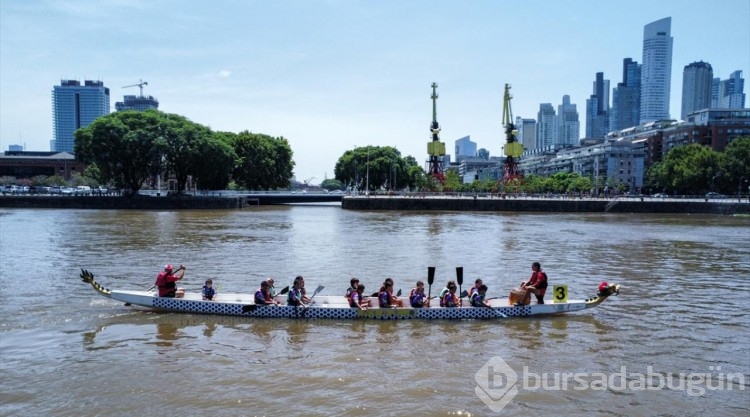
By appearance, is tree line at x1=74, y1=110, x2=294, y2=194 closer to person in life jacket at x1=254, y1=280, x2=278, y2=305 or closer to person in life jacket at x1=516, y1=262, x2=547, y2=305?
person in life jacket at x1=254, y1=280, x2=278, y2=305

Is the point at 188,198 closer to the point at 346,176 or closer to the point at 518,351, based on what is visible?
the point at 346,176

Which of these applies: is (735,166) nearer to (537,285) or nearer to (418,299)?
(537,285)

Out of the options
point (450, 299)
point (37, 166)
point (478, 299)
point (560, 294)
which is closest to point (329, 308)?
point (450, 299)

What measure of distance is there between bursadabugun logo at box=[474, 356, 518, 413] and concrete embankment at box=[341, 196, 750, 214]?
3031 inches

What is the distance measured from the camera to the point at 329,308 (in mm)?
18453

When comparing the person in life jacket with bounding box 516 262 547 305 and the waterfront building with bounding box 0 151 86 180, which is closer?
the person in life jacket with bounding box 516 262 547 305

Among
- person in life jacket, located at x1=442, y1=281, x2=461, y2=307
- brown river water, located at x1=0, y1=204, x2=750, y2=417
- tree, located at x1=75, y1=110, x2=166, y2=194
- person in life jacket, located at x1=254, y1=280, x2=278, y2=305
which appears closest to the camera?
brown river water, located at x1=0, y1=204, x2=750, y2=417

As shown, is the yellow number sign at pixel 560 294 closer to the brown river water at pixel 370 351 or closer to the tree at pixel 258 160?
the brown river water at pixel 370 351

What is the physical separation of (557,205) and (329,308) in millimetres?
78043

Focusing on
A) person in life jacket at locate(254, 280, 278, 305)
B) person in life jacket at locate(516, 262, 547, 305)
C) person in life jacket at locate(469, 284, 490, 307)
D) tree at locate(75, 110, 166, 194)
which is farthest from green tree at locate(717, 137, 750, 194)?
person in life jacket at locate(254, 280, 278, 305)

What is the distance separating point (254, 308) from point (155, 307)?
3.70 meters

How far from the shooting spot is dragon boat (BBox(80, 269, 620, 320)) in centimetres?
1847

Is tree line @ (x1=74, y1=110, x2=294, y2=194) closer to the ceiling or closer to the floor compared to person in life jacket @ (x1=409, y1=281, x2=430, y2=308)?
closer to the ceiling

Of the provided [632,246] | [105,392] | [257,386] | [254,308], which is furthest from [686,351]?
[632,246]
